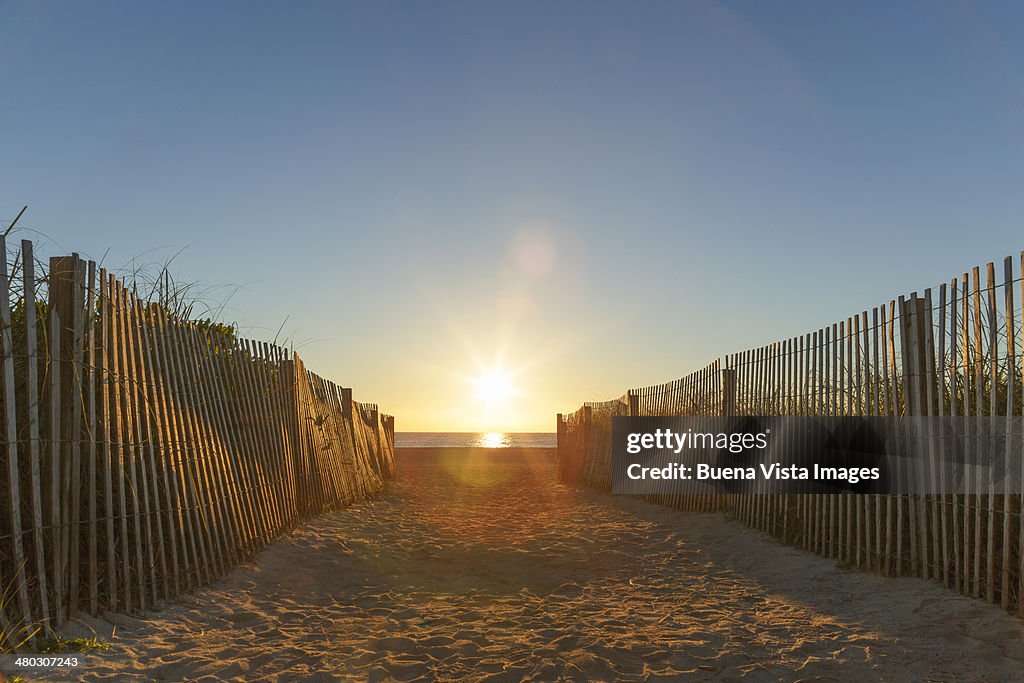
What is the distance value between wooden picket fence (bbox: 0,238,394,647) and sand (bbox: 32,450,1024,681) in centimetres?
32

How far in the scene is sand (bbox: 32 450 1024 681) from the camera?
14.1 ft

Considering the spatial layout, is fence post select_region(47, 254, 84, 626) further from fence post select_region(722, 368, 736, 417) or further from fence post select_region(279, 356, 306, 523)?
fence post select_region(722, 368, 736, 417)

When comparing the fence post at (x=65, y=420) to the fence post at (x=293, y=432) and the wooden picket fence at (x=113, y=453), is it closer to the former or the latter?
the wooden picket fence at (x=113, y=453)

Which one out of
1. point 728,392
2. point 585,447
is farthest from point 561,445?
point 728,392

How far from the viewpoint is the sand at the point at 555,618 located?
4.30m

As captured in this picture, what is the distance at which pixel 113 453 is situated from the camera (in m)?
5.07

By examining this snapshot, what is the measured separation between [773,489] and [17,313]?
7.39m

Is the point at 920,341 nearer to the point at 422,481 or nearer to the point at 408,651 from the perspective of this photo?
the point at 408,651

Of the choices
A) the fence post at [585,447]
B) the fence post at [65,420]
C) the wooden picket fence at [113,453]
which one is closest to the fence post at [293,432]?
the wooden picket fence at [113,453]

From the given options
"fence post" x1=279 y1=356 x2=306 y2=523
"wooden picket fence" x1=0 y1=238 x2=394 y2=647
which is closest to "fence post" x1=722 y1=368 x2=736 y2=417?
"fence post" x1=279 y1=356 x2=306 y2=523

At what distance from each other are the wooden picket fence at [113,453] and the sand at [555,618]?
1.06 ft

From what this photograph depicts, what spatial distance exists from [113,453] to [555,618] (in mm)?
3172

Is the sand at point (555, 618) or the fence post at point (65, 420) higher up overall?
the fence post at point (65, 420)

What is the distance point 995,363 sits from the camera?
5.16 m
